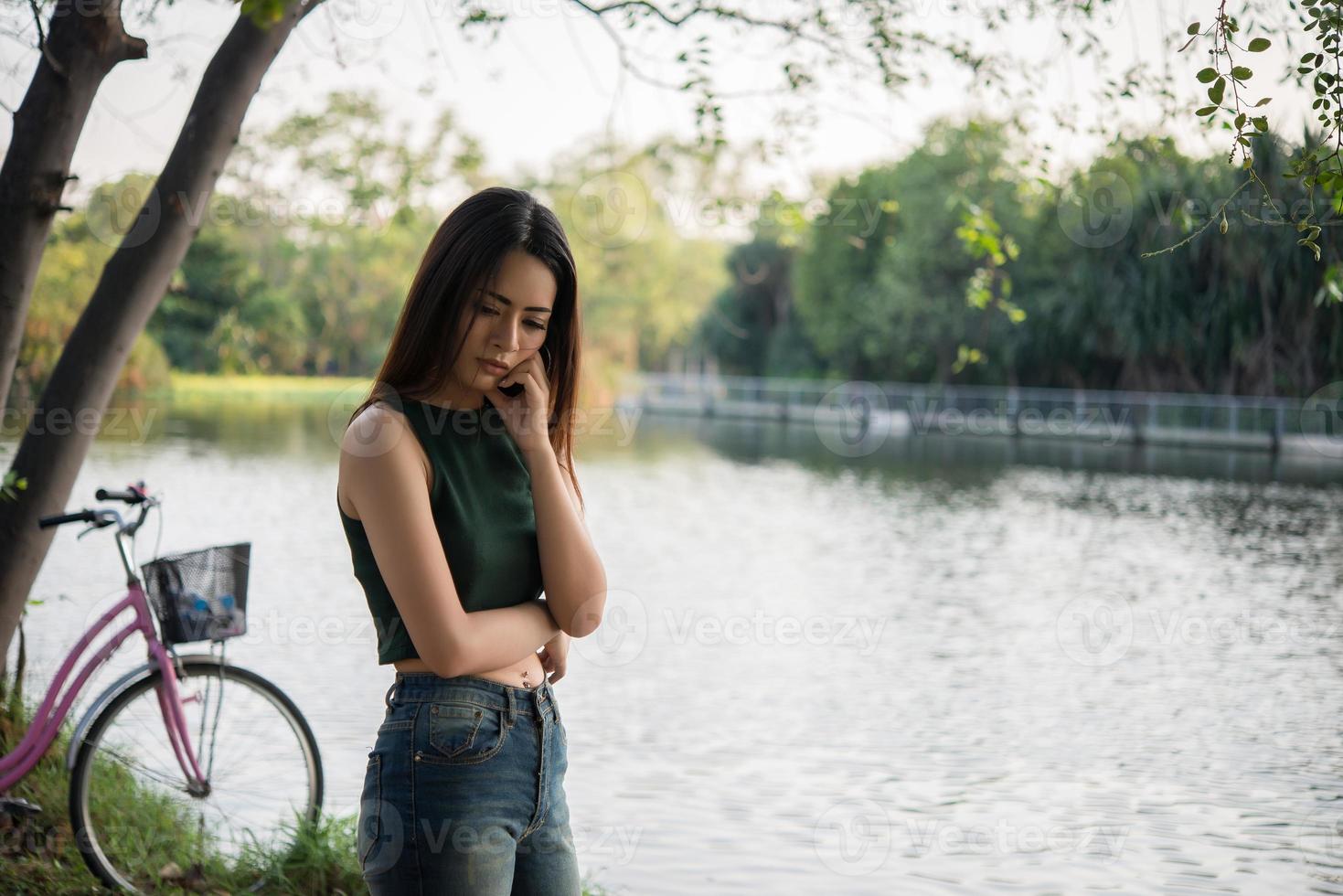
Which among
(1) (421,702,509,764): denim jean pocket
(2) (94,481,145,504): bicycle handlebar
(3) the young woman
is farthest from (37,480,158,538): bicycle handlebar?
(1) (421,702,509,764): denim jean pocket

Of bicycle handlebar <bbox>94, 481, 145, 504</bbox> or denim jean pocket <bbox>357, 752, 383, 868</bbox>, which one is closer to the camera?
denim jean pocket <bbox>357, 752, 383, 868</bbox>

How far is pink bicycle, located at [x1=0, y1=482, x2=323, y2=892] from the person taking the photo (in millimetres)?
3955

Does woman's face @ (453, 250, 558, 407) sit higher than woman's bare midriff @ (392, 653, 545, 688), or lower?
higher

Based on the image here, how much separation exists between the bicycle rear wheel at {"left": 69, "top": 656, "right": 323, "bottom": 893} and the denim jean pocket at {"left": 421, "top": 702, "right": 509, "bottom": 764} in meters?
2.18

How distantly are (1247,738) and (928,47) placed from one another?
365 cm

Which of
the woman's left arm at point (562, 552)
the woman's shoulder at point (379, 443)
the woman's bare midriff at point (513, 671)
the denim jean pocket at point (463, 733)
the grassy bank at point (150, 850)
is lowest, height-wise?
the grassy bank at point (150, 850)

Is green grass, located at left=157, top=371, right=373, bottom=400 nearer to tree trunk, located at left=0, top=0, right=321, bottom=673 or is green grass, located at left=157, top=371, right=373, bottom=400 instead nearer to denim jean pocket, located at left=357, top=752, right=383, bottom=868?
tree trunk, located at left=0, top=0, right=321, bottom=673

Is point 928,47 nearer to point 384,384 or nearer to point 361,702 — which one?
point 361,702

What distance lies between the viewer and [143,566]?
3.93 meters

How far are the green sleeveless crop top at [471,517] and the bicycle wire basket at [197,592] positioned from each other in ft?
6.65

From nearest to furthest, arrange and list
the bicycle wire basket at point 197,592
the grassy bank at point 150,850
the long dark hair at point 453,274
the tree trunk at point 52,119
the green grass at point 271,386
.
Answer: the long dark hair at point 453,274 < the bicycle wire basket at point 197,592 < the grassy bank at point 150,850 < the tree trunk at point 52,119 < the green grass at point 271,386

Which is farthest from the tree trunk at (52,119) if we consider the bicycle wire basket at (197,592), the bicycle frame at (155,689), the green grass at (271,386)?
the green grass at (271,386)

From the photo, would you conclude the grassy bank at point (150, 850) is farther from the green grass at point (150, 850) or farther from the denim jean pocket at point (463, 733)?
the denim jean pocket at point (463, 733)

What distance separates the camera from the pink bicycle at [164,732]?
396 cm
